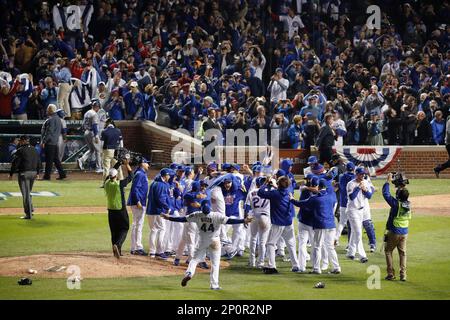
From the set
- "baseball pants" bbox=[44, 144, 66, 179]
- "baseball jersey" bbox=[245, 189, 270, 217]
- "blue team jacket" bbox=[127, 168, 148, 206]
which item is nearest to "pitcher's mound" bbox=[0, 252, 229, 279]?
"blue team jacket" bbox=[127, 168, 148, 206]

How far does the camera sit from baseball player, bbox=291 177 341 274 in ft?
55.8

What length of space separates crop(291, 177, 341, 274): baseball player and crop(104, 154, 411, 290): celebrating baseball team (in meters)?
0.02

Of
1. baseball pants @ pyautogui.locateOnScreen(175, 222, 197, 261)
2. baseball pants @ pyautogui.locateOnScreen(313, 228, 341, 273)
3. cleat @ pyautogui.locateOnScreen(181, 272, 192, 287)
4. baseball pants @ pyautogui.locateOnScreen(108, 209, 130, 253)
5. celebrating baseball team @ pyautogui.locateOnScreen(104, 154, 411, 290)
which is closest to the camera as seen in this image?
cleat @ pyautogui.locateOnScreen(181, 272, 192, 287)

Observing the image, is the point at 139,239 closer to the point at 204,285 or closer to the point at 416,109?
the point at 204,285

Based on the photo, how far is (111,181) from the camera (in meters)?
17.7

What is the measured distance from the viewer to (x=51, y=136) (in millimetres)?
26219

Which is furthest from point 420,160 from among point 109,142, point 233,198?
point 233,198

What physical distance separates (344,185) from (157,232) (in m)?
3.41

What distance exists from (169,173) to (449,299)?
5.39 metres

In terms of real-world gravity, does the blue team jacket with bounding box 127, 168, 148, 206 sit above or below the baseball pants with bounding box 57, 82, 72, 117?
below

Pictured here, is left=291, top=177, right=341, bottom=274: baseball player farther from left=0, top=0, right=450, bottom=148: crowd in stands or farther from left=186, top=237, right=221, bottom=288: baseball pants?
left=0, top=0, right=450, bottom=148: crowd in stands

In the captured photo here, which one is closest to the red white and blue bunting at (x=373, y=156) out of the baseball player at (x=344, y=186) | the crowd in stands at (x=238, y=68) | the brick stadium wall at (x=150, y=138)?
the crowd in stands at (x=238, y=68)
